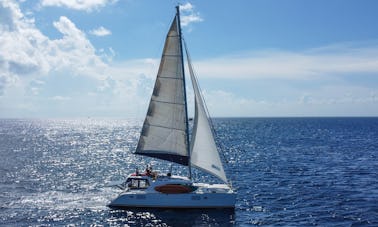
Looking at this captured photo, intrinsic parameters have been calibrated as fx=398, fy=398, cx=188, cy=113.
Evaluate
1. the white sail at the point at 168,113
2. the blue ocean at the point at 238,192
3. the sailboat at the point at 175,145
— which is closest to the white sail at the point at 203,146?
the sailboat at the point at 175,145

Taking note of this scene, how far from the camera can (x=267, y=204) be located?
40.0 metres

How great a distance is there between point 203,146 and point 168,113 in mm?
4652

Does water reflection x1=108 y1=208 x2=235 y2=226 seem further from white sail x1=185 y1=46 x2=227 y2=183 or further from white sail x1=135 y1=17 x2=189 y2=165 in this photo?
white sail x1=135 y1=17 x2=189 y2=165

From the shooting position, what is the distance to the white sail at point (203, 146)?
126 ft

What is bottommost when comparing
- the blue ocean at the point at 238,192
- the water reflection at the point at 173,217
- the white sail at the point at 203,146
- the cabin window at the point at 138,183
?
the water reflection at the point at 173,217

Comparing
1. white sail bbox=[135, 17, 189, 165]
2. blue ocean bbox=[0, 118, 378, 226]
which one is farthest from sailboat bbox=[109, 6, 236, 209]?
blue ocean bbox=[0, 118, 378, 226]

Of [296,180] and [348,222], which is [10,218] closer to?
[348,222]

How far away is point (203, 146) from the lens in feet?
126

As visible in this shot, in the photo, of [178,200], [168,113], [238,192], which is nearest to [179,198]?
[178,200]

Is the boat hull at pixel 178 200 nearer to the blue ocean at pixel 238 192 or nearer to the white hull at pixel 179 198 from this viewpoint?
the white hull at pixel 179 198

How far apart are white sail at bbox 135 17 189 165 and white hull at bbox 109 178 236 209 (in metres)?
2.99

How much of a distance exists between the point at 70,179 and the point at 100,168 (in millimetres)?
11783

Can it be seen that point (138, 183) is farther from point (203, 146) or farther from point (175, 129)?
point (203, 146)

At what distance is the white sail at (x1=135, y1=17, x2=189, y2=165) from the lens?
3738cm
